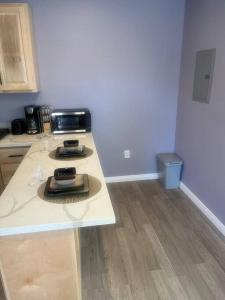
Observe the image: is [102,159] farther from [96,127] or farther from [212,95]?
[212,95]

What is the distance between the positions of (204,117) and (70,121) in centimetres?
155

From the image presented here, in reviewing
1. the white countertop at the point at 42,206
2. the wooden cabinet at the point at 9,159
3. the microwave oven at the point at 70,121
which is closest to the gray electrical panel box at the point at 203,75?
the microwave oven at the point at 70,121

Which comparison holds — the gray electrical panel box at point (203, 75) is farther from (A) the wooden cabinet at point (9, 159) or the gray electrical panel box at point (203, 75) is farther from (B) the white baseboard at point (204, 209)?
(A) the wooden cabinet at point (9, 159)

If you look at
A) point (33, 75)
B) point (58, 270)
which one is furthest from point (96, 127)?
point (58, 270)

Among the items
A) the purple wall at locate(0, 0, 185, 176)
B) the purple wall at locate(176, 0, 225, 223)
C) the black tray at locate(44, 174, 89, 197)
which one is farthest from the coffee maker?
the purple wall at locate(176, 0, 225, 223)

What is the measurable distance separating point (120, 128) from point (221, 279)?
2025 mm

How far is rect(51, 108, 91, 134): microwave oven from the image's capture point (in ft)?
8.65

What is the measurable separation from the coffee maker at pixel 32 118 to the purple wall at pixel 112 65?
0.63 feet

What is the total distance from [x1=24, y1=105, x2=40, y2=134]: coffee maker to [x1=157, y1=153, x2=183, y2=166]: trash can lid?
171cm

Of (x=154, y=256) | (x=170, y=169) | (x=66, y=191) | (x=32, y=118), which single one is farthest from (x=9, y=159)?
(x=170, y=169)

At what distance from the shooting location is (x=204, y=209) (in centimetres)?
257

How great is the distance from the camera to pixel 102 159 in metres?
3.20

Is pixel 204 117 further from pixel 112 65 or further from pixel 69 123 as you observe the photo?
pixel 69 123

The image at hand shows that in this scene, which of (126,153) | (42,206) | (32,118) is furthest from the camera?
Result: (126,153)
